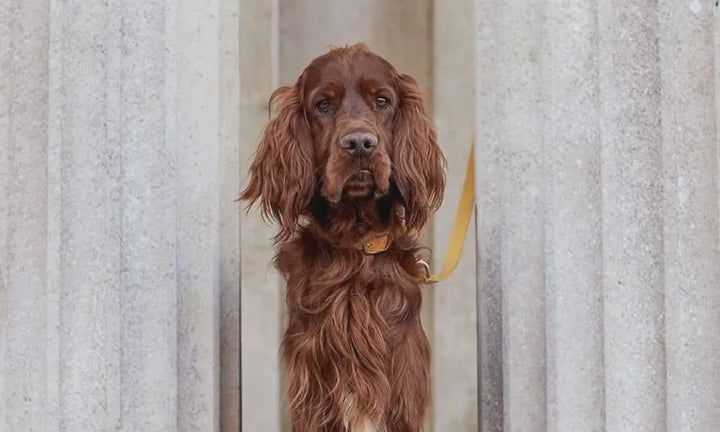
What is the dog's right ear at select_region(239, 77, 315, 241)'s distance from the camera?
2.58 meters

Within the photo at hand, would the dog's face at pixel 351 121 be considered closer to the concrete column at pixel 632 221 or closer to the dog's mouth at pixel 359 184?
the dog's mouth at pixel 359 184

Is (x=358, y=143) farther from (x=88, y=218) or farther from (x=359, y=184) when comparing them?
(x=88, y=218)

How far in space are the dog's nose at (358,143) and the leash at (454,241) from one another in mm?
218

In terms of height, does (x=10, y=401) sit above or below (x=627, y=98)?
below

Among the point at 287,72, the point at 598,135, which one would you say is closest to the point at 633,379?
the point at 598,135

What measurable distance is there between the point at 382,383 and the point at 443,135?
1445 mm

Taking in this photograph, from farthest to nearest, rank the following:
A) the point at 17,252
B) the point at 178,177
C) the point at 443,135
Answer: the point at 443,135
the point at 178,177
the point at 17,252

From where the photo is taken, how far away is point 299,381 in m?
2.54

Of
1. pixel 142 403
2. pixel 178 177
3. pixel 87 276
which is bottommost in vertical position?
pixel 142 403

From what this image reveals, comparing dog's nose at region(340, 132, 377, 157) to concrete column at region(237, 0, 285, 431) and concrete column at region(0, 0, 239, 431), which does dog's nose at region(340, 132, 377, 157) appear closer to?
concrete column at region(0, 0, 239, 431)

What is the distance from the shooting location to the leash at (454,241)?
2.57 meters

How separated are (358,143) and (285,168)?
247 mm

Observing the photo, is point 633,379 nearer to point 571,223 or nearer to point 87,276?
point 571,223

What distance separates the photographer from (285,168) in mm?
2600
